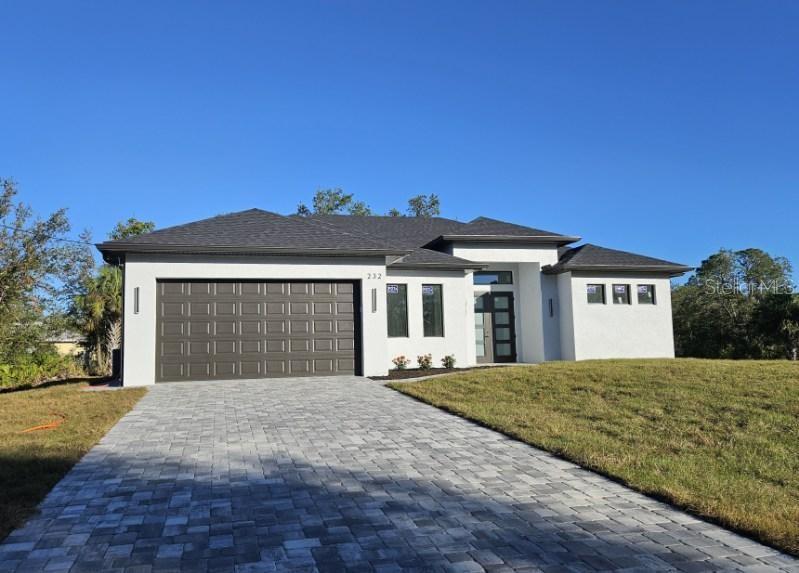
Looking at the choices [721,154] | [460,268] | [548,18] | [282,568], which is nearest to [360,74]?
[548,18]

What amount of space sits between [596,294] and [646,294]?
6.69 ft

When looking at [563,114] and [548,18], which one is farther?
[563,114]

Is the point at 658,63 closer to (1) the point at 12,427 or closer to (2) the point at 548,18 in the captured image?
(2) the point at 548,18

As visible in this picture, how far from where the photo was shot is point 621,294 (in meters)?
18.5

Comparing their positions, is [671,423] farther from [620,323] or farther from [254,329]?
[620,323]

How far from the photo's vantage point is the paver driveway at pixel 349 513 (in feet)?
10.1

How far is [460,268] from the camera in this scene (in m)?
16.2

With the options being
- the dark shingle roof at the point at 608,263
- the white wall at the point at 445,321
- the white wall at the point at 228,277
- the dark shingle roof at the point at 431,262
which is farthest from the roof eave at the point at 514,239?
the white wall at the point at 228,277

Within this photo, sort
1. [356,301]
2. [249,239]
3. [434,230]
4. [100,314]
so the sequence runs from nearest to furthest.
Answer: [249,239]
[356,301]
[434,230]
[100,314]

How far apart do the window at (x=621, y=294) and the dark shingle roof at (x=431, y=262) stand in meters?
5.45

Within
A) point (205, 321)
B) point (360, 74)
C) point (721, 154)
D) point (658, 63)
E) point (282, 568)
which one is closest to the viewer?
point (282, 568)

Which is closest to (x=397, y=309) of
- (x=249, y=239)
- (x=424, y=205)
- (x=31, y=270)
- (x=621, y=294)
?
(x=249, y=239)

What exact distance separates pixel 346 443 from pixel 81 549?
3.37 metres

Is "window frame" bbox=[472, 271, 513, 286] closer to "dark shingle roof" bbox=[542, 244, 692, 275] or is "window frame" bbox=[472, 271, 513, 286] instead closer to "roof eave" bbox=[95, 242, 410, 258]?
"dark shingle roof" bbox=[542, 244, 692, 275]
